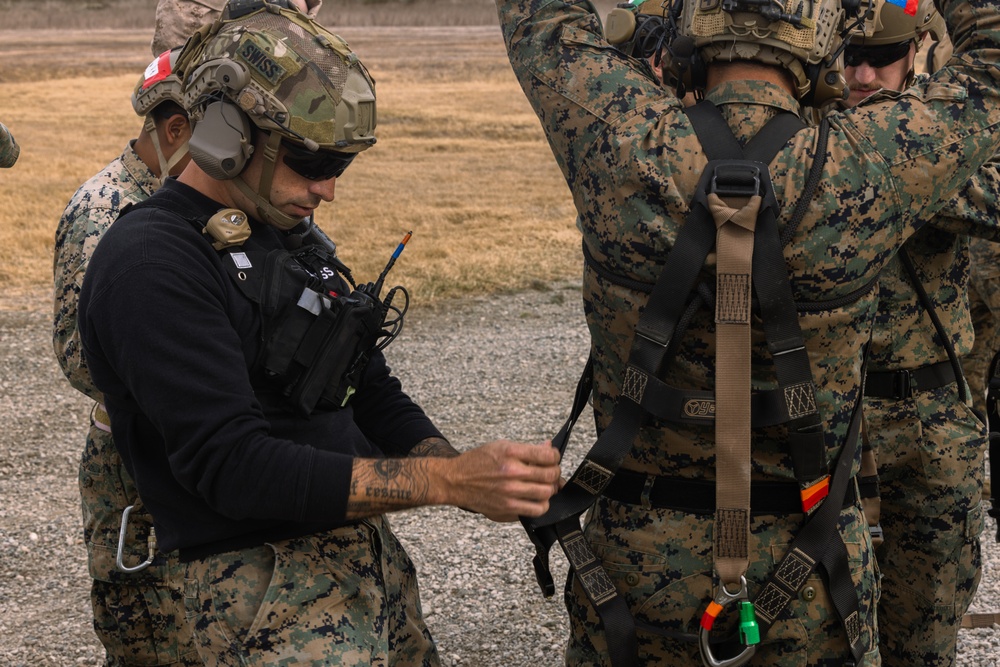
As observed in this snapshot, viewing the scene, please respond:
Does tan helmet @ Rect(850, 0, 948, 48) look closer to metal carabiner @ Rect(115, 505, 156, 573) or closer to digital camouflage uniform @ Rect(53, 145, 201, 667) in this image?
digital camouflage uniform @ Rect(53, 145, 201, 667)

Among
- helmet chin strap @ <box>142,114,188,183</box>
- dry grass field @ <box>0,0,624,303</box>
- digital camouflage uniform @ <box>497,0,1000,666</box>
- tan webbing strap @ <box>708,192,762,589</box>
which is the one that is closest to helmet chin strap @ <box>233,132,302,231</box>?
digital camouflage uniform @ <box>497,0,1000,666</box>

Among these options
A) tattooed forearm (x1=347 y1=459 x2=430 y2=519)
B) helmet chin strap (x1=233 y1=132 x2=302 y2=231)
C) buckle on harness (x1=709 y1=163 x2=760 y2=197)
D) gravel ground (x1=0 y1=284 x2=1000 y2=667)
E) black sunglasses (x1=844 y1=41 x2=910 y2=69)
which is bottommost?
gravel ground (x1=0 y1=284 x2=1000 y2=667)

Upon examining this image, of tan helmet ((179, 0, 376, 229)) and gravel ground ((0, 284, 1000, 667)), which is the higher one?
tan helmet ((179, 0, 376, 229))

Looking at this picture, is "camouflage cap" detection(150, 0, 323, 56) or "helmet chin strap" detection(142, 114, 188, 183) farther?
"camouflage cap" detection(150, 0, 323, 56)

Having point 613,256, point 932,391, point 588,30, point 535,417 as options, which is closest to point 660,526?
point 613,256

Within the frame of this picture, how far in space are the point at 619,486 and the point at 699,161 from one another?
839 millimetres

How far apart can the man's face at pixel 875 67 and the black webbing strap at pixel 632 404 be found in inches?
54.5

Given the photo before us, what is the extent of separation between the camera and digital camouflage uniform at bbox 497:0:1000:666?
256 cm

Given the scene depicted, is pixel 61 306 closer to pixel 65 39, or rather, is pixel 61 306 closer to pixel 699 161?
pixel 699 161

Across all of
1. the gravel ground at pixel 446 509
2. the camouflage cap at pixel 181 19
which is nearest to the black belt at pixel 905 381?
the gravel ground at pixel 446 509

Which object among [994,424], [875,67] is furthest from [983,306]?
[875,67]

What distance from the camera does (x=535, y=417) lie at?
25.6ft

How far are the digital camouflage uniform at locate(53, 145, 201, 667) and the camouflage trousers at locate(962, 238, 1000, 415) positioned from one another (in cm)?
355

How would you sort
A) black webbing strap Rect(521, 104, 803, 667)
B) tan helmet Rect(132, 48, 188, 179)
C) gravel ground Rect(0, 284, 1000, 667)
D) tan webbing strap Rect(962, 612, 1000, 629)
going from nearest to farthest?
black webbing strap Rect(521, 104, 803, 667) → tan helmet Rect(132, 48, 188, 179) → tan webbing strap Rect(962, 612, 1000, 629) → gravel ground Rect(0, 284, 1000, 667)
